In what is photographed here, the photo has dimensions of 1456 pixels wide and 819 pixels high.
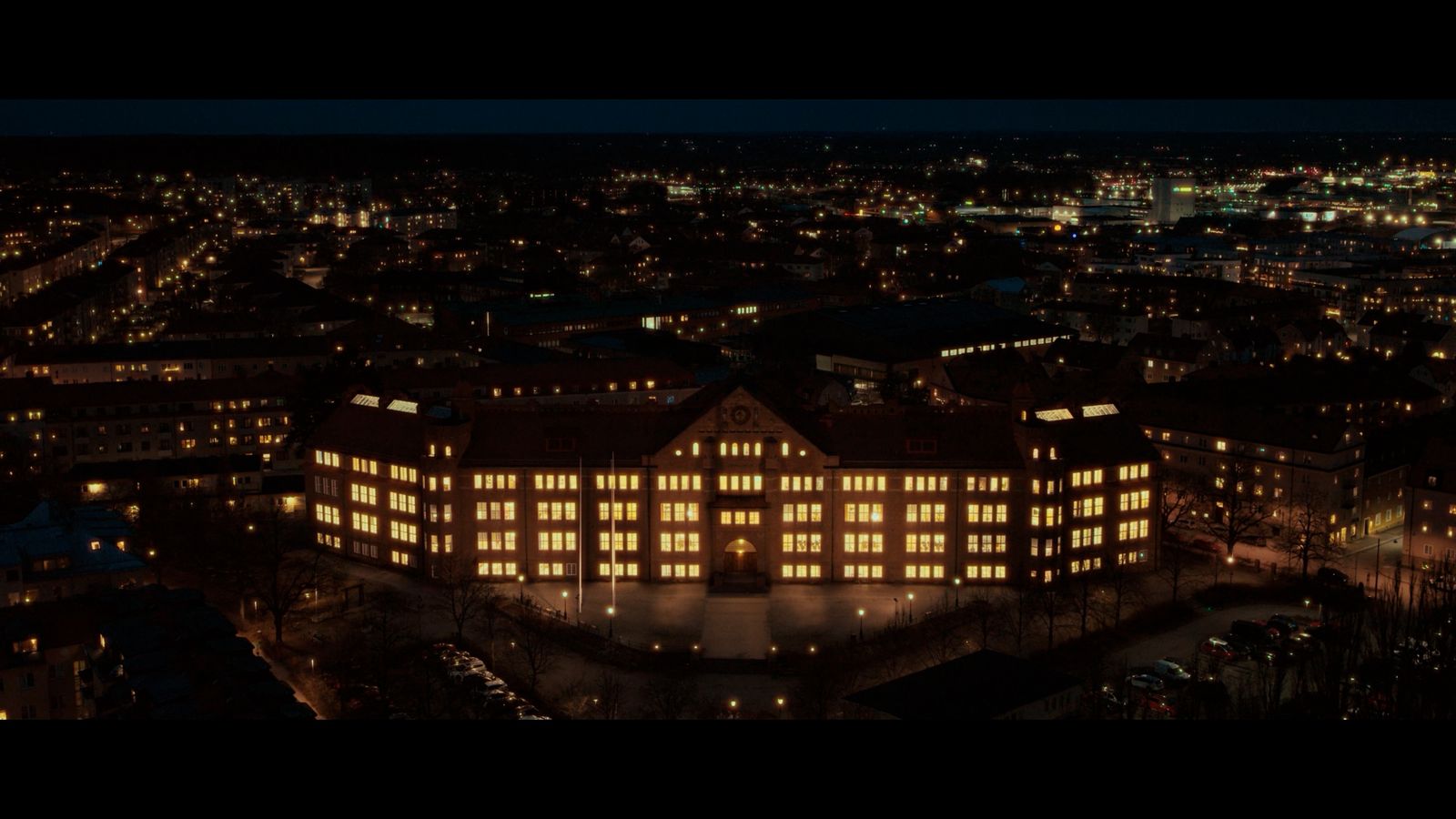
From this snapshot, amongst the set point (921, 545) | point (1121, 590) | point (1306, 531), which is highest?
point (1306, 531)

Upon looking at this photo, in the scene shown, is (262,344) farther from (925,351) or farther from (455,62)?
(455,62)

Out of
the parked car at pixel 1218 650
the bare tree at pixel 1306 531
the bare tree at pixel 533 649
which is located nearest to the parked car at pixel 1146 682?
the parked car at pixel 1218 650

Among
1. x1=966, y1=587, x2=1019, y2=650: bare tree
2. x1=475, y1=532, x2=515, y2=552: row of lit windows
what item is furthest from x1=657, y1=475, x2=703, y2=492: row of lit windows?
x1=966, y1=587, x2=1019, y2=650: bare tree

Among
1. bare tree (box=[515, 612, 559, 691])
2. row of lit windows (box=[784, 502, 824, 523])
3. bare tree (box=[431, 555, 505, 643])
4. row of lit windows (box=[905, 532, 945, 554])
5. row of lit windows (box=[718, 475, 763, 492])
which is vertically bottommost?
bare tree (box=[515, 612, 559, 691])

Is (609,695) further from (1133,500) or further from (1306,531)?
(1306,531)

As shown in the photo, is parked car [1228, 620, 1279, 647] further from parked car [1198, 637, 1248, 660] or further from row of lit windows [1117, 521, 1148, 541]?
row of lit windows [1117, 521, 1148, 541]

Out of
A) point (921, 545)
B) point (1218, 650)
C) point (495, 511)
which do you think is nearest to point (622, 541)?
point (495, 511)
